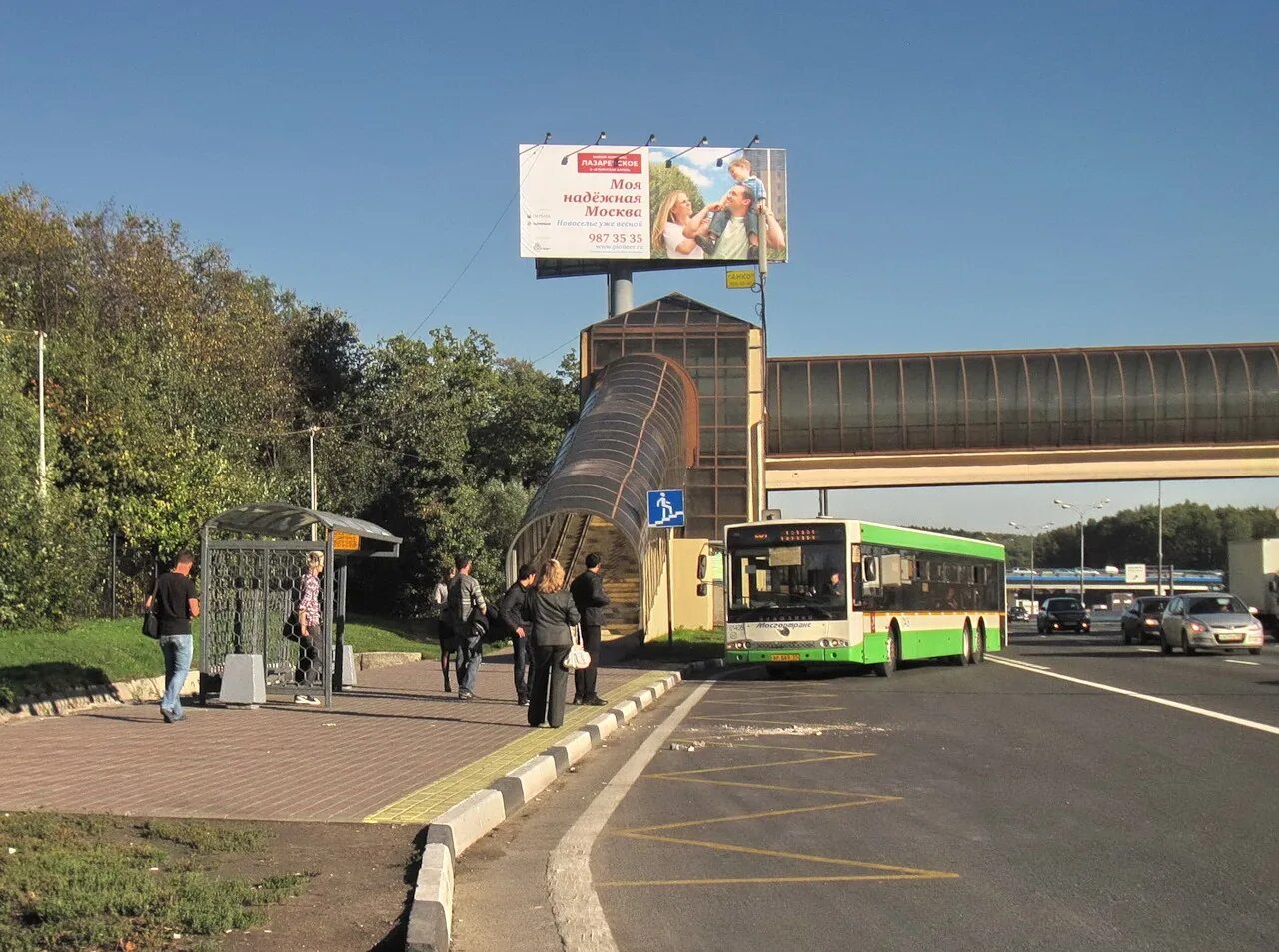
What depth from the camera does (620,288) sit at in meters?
59.2

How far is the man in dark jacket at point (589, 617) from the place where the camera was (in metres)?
17.2

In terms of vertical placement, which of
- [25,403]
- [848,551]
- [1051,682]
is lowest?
[1051,682]

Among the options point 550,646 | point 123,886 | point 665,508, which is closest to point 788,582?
point 665,508

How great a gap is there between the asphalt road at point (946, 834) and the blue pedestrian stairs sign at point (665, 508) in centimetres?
1215

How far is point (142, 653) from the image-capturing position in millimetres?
19750

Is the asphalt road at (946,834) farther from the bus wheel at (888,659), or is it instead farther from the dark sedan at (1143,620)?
the dark sedan at (1143,620)

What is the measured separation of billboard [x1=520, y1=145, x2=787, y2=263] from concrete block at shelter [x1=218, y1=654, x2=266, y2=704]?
40.8 meters

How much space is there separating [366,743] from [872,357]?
1794 inches

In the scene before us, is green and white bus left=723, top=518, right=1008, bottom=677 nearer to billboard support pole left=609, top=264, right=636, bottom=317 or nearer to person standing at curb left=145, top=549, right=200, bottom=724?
person standing at curb left=145, top=549, right=200, bottom=724

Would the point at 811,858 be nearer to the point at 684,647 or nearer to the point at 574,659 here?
the point at 574,659

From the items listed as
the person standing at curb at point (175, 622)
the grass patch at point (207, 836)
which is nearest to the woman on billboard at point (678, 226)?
the person standing at curb at point (175, 622)

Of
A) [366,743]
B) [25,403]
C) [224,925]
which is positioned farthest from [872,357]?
[224,925]

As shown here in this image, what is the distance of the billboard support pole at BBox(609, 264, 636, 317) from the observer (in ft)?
194

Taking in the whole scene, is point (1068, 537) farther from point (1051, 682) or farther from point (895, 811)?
point (895, 811)
